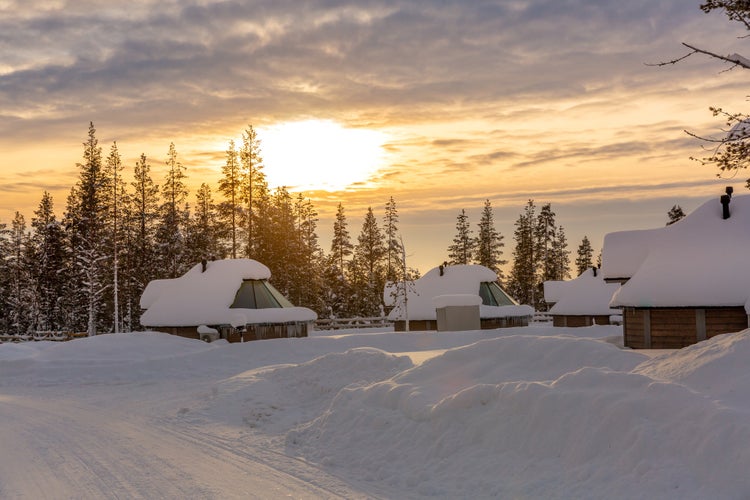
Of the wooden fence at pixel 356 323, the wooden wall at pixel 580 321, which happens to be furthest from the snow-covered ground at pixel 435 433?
the wooden fence at pixel 356 323

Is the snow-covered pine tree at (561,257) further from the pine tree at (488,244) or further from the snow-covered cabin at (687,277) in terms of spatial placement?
the snow-covered cabin at (687,277)

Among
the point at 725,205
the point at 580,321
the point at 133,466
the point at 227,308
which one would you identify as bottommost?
the point at 133,466

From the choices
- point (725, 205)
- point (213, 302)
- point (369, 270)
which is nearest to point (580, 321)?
point (725, 205)

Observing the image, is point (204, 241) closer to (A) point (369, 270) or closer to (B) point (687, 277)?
(A) point (369, 270)

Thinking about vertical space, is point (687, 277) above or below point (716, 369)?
above

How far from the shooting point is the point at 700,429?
7930 millimetres

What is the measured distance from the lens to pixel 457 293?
1565 inches

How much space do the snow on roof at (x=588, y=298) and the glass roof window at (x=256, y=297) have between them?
60.9 ft

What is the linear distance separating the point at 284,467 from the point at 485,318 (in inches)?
1167

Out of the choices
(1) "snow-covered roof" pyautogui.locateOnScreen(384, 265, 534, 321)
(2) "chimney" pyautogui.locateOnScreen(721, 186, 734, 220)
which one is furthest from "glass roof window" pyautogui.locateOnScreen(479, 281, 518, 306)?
(2) "chimney" pyautogui.locateOnScreen(721, 186, 734, 220)

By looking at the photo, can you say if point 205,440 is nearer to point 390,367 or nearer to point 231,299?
point 390,367

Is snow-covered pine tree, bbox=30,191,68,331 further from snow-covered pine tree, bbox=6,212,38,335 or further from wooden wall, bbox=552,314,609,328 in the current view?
wooden wall, bbox=552,314,609,328

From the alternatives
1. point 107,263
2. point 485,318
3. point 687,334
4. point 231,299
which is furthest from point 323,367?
point 107,263

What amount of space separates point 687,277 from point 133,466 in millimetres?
18137
